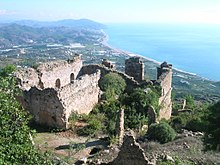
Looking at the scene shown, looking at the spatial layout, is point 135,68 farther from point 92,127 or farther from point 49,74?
point 92,127

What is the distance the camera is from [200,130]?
23.4 metres

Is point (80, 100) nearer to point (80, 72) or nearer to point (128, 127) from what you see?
point (128, 127)

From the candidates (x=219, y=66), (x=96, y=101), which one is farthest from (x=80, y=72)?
(x=219, y=66)

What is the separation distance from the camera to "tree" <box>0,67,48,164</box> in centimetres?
1062

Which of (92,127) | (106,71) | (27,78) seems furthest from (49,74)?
(92,127)

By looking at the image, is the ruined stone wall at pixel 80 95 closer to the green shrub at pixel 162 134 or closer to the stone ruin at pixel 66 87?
the stone ruin at pixel 66 87

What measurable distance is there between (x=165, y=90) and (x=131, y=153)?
57.5ft

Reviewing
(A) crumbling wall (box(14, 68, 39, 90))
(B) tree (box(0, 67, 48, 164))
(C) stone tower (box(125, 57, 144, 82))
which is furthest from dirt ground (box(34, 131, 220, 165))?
(C) stone tower (box(125, 57, 144, 82))

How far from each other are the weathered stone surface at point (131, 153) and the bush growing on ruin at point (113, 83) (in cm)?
1494

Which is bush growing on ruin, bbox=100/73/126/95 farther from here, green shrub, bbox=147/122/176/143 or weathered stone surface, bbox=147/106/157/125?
green shrub, bbox=147/122/176/143

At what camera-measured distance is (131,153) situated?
43.9 feet

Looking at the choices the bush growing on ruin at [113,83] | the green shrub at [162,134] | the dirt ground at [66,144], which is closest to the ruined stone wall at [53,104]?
the dirt ground at [66,144]

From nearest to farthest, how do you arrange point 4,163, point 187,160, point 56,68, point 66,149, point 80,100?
point 4,163 < point 187,160 < point 66,149 < point 80,100 < point 56,68

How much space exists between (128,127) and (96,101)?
4.45 metres
